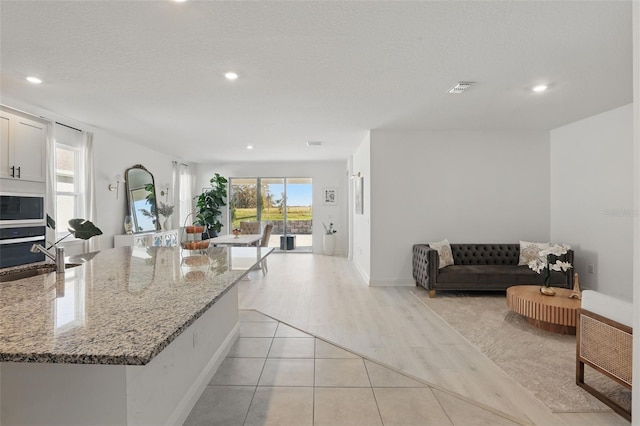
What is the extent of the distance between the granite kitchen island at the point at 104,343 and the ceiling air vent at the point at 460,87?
9.56ft

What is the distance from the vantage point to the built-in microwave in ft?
11.9

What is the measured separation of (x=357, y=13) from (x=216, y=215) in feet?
25.0

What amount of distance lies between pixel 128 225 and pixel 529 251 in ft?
22.4

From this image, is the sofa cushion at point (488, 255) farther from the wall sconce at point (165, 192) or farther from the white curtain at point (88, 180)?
the wall sconce at point (165, 192)

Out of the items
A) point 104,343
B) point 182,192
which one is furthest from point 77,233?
point 182,192

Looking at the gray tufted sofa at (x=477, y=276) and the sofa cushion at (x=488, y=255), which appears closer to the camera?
the gray tufted sofa at (x=477, y=276)

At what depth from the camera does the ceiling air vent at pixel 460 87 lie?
3385 mm

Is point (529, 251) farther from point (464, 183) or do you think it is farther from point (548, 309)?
point (548, 309)

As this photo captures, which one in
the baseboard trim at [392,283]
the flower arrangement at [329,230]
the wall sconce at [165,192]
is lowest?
the baseboard trim at [392,283]

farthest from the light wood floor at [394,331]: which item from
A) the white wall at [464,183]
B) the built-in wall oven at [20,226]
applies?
the built-in wall oven at [20,226]

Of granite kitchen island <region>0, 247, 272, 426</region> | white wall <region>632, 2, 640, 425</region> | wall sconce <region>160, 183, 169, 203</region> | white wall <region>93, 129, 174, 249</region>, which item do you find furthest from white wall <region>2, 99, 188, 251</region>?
white wall <region>632, 2, 640, 425</region>

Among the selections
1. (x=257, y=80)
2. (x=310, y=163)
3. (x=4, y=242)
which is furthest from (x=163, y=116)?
A: (x=310, y=163)

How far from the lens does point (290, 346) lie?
3.06m

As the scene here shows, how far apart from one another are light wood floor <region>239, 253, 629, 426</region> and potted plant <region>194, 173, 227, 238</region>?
3104 millimetres
